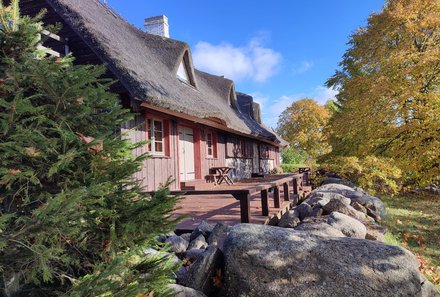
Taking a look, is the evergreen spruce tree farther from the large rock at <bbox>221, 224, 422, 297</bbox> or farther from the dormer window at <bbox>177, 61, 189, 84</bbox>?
the dormer window at <bbox>177, 61, 189, 84</bbox>

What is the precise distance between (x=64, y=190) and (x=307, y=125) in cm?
3817

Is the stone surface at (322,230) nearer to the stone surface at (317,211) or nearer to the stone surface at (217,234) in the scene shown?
the stone surface at (217,234)

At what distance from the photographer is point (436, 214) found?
10047 millimetres

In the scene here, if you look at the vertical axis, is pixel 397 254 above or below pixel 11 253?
below

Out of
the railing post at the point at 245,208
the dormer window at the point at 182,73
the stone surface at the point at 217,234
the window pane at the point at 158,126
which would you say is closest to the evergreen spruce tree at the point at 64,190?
the stone surface at the point at 217,234

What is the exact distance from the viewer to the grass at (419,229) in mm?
5566

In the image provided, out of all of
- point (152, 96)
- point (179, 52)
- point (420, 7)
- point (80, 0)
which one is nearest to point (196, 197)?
point (152, 96)

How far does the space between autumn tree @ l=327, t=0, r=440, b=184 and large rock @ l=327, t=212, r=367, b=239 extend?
19.3ft

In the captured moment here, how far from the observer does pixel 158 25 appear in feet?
48.6

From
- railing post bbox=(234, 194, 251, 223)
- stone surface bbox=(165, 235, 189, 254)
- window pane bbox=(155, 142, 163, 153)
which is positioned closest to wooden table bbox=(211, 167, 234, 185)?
window pane bbox=(155, 142, 163, 153)

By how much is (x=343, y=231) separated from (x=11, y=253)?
14.9 ft

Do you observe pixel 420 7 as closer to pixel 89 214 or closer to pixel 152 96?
pixel 152 96

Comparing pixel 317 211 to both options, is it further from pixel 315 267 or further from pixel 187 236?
pixel 315 267

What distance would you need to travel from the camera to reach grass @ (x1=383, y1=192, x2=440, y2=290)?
18.3 feet
